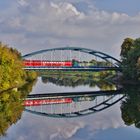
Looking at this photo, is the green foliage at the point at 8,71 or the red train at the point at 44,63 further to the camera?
the red train at the point at 44,63

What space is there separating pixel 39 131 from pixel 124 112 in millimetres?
13715

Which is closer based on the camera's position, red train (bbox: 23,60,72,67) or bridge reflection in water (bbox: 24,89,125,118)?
bridge reflection in water (bbox: 24,89,125,118)

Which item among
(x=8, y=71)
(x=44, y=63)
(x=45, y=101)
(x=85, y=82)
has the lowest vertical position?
(x=85, y=82)

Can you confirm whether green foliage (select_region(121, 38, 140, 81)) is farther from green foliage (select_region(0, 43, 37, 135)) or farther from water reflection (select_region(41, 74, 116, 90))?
green foliage (select_region(0, 43, 37, 135))

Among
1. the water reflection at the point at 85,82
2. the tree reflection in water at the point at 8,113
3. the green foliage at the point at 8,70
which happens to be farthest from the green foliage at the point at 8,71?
the water reflection at the point at 85,82

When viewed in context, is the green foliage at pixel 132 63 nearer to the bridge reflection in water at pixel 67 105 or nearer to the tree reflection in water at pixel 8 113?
the bridge reflection in water at pixel 67 105

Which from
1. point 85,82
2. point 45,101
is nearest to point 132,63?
point 45,101

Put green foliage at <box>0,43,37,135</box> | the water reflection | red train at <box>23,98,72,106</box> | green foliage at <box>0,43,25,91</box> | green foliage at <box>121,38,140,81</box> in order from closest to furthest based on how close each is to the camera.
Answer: green foliage at <box>0,43,37,135</box>
red train at <box>23,98,72,106</box>
green foliage at <box>0,43,25,91</box>
green foliage at <box>121,38,140,81</box>
the water reflection

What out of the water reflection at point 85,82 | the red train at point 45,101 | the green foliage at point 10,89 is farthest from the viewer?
the water reflection at point 85,82

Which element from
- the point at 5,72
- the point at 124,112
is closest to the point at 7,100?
the point at 124,112

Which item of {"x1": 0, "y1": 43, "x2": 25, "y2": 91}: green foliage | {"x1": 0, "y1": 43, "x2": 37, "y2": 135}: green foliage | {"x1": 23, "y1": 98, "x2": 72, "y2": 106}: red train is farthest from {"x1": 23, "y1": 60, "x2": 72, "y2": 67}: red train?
{"x1": 23, "y1": 98, "x2": 72, "y2": 106}: red train

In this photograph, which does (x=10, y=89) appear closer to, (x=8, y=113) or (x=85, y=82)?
(x=8, y=113)

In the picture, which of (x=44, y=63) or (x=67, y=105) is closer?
(x=67, y=105)

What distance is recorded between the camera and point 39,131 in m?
33.2
